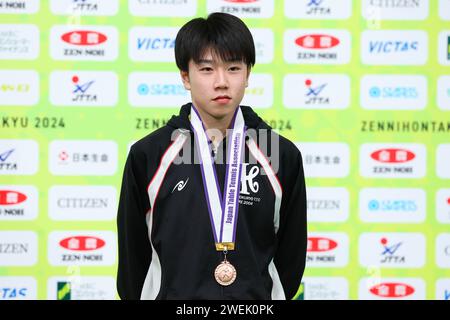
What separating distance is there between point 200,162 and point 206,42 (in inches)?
12.0

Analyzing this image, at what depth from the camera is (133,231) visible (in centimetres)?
185

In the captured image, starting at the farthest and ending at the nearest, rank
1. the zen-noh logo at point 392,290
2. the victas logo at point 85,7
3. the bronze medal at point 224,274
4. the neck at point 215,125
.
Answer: the zen-noh logo at point 392,290 → the victas logo at point 85,7 → the neck at point 215,125 → the bronze medal at point 224,274

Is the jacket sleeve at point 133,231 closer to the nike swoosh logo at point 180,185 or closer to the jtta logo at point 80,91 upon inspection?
the nike swoosh logo at point 180,185

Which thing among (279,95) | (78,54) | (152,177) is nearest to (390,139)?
(279,95)

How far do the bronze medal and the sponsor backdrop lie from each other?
1.52 meters

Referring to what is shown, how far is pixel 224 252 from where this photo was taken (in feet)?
5.51

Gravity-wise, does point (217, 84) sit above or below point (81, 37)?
below

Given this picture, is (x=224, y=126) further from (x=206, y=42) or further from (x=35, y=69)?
(x=35, y=69)

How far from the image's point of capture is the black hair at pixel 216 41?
174cm

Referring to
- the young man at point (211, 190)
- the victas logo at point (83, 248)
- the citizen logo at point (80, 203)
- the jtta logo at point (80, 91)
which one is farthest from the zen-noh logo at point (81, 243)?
the young man at point (211, 190)

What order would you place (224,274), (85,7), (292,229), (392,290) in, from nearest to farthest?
(224,274) → (292,229) → (85,7) → (392,290)

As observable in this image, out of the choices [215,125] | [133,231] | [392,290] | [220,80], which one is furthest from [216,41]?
[392,290]

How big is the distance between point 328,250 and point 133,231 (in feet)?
4.95

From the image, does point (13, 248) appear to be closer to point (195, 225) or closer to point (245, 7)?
point (245, 7)
